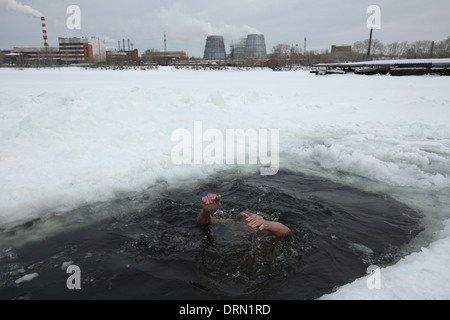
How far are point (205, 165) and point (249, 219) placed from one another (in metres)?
2.60

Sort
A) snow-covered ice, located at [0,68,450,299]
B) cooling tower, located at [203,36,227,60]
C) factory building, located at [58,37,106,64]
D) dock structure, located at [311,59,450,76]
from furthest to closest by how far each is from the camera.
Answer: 1. cooling tower, located at [203,36,227,60]
2. factory building, located at [58,37,106,64]
3. dock structure, located at [311,59,450,76]
4. snow-covered ice, located at [0,68,450,299]

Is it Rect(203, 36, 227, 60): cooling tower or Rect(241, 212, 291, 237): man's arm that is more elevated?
Rect(203, 36, 227, 60): cooling tower

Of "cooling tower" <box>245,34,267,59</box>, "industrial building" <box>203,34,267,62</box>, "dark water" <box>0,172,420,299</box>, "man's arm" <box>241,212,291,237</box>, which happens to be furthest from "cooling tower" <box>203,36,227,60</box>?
"man's arm" <box>241,212,291,237</box>

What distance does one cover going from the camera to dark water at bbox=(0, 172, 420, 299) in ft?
8.09

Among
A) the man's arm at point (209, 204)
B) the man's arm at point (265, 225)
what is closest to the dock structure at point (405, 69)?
the man's arm at point (265, 225)

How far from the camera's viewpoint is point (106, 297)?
234cm

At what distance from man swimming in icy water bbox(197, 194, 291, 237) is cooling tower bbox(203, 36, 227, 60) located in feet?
351

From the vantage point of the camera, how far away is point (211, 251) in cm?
303
